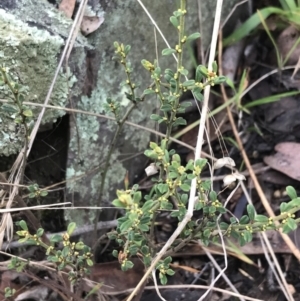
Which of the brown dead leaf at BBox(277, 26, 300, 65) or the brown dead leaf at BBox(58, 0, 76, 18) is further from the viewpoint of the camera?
the brown dead leaf at BBox(277, 26, 300, 65)

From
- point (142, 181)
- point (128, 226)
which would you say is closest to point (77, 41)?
point (142, 181)

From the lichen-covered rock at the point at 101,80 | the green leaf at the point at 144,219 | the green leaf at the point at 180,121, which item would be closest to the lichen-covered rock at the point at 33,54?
the lichen-covered rock at the point at 101,80

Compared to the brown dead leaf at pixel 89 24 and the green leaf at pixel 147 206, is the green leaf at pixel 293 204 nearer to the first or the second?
the green leaf at pixel 147 206

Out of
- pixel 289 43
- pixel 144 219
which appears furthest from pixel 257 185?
pixel 144 219

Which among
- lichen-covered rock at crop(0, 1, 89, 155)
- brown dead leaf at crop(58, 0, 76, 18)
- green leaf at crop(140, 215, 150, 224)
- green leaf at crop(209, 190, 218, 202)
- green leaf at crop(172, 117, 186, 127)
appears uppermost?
brown dead leaf at crop(58, 0, 76, 18)

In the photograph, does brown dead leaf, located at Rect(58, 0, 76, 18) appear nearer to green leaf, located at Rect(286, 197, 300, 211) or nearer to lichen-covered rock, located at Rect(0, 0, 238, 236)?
lichen-covered rock, located at Rect(0, 0, 238, 236)

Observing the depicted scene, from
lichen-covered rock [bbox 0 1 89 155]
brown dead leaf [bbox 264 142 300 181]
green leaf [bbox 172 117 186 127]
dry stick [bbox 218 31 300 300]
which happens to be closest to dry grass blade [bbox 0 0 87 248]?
lichen-covered rock [bbox 0 1 89 155]

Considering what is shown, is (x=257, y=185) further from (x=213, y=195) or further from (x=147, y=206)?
(x=147, y=206)
